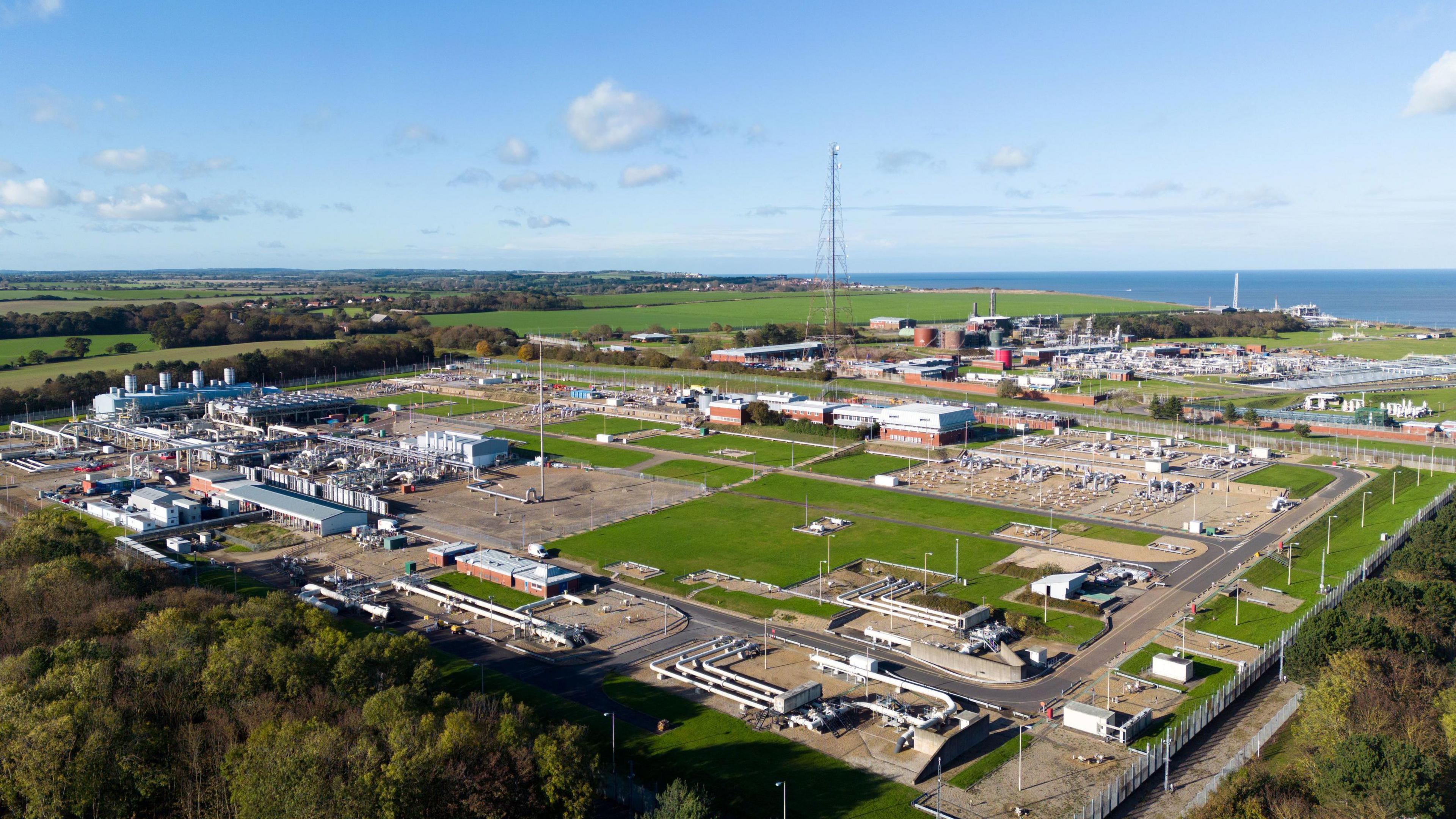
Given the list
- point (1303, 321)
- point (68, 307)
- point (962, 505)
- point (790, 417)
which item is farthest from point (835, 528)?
point (68, 307)

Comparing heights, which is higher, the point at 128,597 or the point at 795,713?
the point at 128,597

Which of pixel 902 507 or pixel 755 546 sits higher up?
pixel 902 507

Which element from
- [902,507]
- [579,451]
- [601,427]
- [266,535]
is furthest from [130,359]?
[902,507]

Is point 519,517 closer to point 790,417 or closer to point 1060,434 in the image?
point 790,417

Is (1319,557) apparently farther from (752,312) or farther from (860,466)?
(752,312)

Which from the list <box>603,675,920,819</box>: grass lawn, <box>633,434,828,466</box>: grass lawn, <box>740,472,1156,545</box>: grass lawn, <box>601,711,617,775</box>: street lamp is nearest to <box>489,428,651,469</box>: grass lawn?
<box>633,434,828,466</box>: grass lawn
